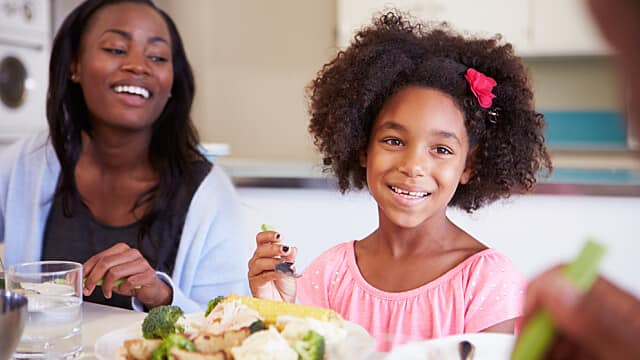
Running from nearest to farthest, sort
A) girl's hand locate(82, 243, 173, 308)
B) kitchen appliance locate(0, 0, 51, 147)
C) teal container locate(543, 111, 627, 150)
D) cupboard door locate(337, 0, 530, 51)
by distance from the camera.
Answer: girl's hand locate(82, 243, 173, 308) → kitchen appliance locate(0, 0, 51, 147) → cupboard door locate(337, 0, 530, 51) → teal container locate(543, 111, 627, 150)

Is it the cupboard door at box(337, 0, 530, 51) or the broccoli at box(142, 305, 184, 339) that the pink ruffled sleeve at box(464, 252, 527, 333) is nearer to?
the broccoli at box(142, 305, 184, 339)

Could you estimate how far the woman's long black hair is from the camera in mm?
1575

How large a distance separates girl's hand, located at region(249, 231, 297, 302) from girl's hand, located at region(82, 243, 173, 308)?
0.18 metres

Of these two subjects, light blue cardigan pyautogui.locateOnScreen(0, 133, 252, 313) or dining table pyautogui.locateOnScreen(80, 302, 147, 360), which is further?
light blue cardigan pyautogui.locateOnScreen(0, 133, 252, 313)

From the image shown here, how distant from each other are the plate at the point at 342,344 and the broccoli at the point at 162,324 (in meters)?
0.03

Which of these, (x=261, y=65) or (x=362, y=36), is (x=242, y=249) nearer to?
(x=362, y=36)

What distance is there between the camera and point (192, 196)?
153 cm

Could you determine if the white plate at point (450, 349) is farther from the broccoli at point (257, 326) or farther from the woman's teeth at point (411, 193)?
the woman's teeth at point (411, 193)

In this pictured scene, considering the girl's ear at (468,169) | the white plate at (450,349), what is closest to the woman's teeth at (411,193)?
the girl's ear at (468,169)

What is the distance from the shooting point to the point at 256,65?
410cm

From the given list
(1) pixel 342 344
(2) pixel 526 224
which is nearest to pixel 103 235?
(1) pixel 342 344

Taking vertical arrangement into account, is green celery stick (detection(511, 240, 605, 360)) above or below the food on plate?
above

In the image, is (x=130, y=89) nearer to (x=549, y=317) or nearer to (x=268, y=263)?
(x=268, y=263)

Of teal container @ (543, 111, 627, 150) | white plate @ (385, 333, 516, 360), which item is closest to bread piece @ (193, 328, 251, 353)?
white plate @ (385, 333, 516, 360)
